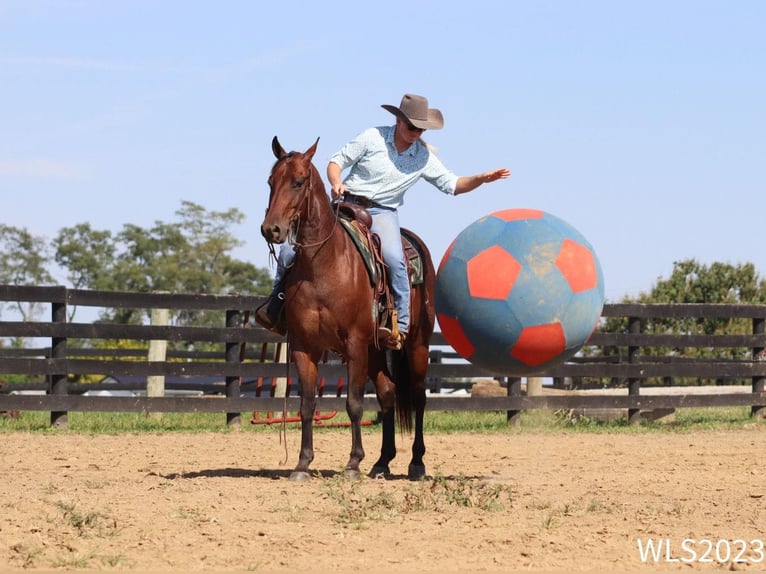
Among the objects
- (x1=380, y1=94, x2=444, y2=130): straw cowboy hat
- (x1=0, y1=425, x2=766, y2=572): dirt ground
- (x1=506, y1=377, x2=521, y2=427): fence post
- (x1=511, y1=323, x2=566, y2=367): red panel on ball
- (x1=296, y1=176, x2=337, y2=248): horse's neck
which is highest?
(x1=380, y1=94, x2=444, y2=130): straw cowboy hat

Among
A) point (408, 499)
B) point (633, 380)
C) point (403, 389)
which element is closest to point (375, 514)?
point (408, 499)

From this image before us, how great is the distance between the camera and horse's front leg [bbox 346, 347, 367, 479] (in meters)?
7.74

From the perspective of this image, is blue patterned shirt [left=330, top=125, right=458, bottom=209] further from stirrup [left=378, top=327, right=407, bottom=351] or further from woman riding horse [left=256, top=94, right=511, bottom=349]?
stirrup [left=378, top=327, right=407, bottom=351]

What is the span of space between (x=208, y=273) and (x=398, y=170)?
5918cm

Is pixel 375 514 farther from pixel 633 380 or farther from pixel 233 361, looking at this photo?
pixel 633 380

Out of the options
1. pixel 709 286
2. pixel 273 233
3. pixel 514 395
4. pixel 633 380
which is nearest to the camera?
pixel 273 233

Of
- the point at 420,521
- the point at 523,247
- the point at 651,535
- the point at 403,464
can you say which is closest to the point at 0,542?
the point at 420,521

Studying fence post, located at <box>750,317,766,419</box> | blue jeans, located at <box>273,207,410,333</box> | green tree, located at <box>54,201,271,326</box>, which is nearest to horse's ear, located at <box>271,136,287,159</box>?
blue jeans, located at <box>273,207,410,333</box>

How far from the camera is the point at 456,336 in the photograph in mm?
7516

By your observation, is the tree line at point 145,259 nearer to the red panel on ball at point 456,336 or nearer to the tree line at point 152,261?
the tree line at point 152,261

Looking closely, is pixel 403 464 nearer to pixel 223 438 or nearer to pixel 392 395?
pixel 392 395

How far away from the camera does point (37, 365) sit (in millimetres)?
12414

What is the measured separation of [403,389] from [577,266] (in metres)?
1.99

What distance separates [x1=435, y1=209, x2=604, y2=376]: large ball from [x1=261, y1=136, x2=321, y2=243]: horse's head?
108cm
